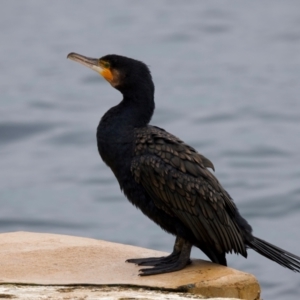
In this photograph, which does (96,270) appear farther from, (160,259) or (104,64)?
(104,64)

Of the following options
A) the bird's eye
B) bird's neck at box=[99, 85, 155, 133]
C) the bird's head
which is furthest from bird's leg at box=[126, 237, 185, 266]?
the bird's eye

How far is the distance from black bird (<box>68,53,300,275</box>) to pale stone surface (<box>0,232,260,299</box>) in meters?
0.14

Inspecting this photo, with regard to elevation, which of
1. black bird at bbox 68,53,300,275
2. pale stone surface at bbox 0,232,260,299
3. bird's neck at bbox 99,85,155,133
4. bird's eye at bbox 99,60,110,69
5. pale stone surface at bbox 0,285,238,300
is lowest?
pale stone surface at bbox 0,285,238,300

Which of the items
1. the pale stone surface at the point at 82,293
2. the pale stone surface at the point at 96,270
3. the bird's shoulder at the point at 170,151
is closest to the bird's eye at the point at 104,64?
the bird's shoulder at the point at 170,151

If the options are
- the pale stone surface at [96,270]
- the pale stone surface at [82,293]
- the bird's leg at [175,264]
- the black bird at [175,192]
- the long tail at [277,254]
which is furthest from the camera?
the long tail at [277,254]

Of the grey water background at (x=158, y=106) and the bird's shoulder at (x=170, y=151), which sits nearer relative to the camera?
the bird's shoulder at (x=170, y=151)

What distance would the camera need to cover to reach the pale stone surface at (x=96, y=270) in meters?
6.35

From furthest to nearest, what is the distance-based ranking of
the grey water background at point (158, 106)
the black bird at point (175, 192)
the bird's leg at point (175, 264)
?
the grey water background at point (158, 106)
the black bird at point (175, 192)
the bird's leg at point (175, 264)

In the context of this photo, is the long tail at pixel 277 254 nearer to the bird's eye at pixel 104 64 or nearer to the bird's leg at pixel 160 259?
the bird's leg at pixel 160 259

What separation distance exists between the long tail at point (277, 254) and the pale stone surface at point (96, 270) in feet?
1.15

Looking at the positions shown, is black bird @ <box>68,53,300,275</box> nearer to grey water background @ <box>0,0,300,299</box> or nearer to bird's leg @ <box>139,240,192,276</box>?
bird's leg @ <box>139,240,192,276</box>

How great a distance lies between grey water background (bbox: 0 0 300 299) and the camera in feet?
43.2

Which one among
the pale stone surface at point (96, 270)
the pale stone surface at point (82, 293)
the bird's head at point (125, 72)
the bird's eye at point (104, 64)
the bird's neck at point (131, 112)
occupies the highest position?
the bird's eye at point (104, 64)

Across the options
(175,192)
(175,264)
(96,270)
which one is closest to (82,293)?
(96,270)
